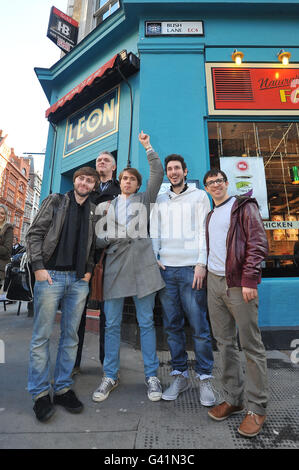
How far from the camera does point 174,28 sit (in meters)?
4.91

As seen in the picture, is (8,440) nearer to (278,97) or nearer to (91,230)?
(91,230)

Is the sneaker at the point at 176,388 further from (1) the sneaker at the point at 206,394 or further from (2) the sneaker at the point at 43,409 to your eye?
(2) the sneaker at the point at 43,409

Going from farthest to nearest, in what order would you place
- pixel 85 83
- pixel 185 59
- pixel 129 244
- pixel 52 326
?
1. pixel 85 83
2. pixel 185 59
3. pixel 129 244
4. pixel 52 326

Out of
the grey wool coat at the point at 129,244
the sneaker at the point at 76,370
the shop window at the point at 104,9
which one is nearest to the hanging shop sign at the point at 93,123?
the grey wool coat at the point at 129,244

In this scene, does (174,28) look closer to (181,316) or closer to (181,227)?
(181,227)

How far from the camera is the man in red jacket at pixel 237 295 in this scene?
182 centimetres

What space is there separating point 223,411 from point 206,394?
26cm

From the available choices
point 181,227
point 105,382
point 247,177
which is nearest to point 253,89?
point 247,177

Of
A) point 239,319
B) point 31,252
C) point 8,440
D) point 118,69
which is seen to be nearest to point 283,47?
point 118,69

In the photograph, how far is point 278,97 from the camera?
4.66 m

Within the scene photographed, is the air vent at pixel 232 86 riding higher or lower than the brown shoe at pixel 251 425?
higher

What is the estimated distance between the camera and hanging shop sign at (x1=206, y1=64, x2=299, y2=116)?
4.61 m

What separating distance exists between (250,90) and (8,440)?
6159mm

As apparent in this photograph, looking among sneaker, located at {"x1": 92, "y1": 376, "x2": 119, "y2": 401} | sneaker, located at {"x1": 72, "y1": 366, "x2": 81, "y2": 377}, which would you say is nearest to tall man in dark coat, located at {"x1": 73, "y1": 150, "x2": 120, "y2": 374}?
sneaker, located at {"x1": 72, "y1": 366, "x2": 81, "y2": 377}
